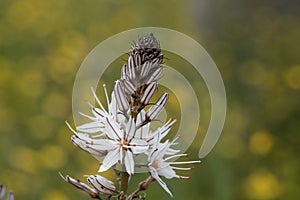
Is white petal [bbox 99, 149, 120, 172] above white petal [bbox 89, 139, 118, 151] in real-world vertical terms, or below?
below

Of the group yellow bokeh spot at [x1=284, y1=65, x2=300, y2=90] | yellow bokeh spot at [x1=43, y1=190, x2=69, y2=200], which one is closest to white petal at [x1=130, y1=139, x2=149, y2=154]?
yellow bokeh spot at [x1=43, y1=190, x2=69, y2=200]

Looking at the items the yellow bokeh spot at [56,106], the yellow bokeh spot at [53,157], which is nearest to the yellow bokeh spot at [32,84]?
the yellow bokeh spot at [56,106]

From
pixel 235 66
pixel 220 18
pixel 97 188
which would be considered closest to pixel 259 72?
pixel 235 66

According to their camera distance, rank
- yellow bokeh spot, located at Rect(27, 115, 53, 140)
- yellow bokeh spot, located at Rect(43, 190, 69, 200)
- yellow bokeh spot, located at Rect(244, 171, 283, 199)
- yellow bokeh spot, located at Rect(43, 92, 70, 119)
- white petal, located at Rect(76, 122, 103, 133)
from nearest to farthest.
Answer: white petal, located at Rect(76, 122, 103, 133) → yellow bokeh spot, located at Rect(43, 190, 69, 200) → yellow bokeh spot, located at Rect(244, 171, 283, 199) → yellow bokeh spot, located at Rect(27, 115, 53, 140) → yellow bokeh spot, located at Rect(43, 92, 70, 119)

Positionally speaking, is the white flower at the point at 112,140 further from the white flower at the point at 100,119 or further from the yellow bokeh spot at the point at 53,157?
the yellow bokeh spot at the point at 53,157

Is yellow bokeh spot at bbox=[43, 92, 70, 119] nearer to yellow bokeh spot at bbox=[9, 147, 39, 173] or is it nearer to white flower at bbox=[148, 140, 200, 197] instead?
yellow bokeh spot at bbox=[9, 147, 39, 173]

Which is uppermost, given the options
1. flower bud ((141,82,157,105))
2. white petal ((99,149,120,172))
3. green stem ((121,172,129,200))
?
flower bud ((141,82,157,105))

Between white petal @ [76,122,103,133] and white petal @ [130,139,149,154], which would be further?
white petal @ [76,122,103,133]
